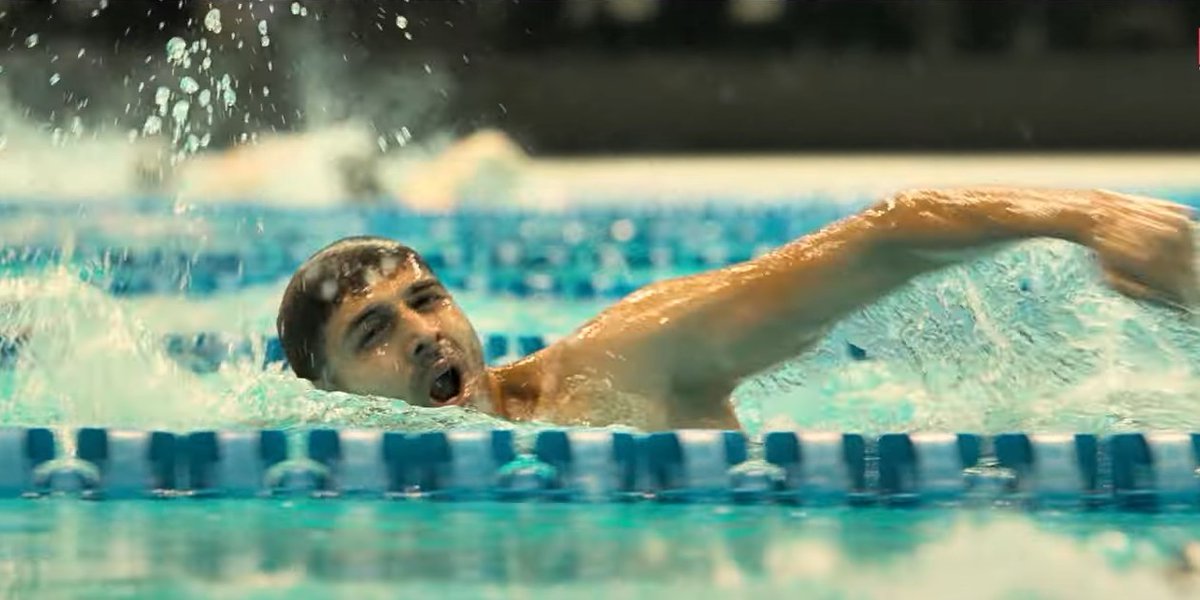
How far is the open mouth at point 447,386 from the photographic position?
247cm

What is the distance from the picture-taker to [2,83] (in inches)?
358

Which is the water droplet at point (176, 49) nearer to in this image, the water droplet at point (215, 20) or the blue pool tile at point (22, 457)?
the water droplet at point (215, 20)

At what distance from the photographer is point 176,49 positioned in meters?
Result: 9.77

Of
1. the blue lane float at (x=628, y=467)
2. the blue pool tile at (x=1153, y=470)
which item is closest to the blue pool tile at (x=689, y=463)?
the blue lane float at (x=628, y=467)

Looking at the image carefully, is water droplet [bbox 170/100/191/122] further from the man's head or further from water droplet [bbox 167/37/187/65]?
the man's head

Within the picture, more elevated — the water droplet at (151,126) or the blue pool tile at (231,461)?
the water droplet at (151,126)

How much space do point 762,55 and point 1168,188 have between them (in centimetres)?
335

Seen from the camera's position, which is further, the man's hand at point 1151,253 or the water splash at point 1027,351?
the water splash at point 1027,351

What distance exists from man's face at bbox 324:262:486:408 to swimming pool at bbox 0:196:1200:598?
0.05m

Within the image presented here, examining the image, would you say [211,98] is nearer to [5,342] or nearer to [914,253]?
[5,342]

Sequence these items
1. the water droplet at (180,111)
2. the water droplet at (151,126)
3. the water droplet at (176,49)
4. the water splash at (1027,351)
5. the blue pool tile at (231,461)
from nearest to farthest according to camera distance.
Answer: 1. the blue pool tile at (231,461)
2. the water splash at (1027,351)
3. the water droplet at (180,111)
4. the water droplet at (151,126)
5. the water droplet at (176,49)

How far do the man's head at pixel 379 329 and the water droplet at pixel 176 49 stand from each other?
736 cm

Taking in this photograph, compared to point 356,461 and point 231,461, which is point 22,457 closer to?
point 231,461

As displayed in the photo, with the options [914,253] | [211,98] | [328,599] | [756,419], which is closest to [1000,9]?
[211,98]
